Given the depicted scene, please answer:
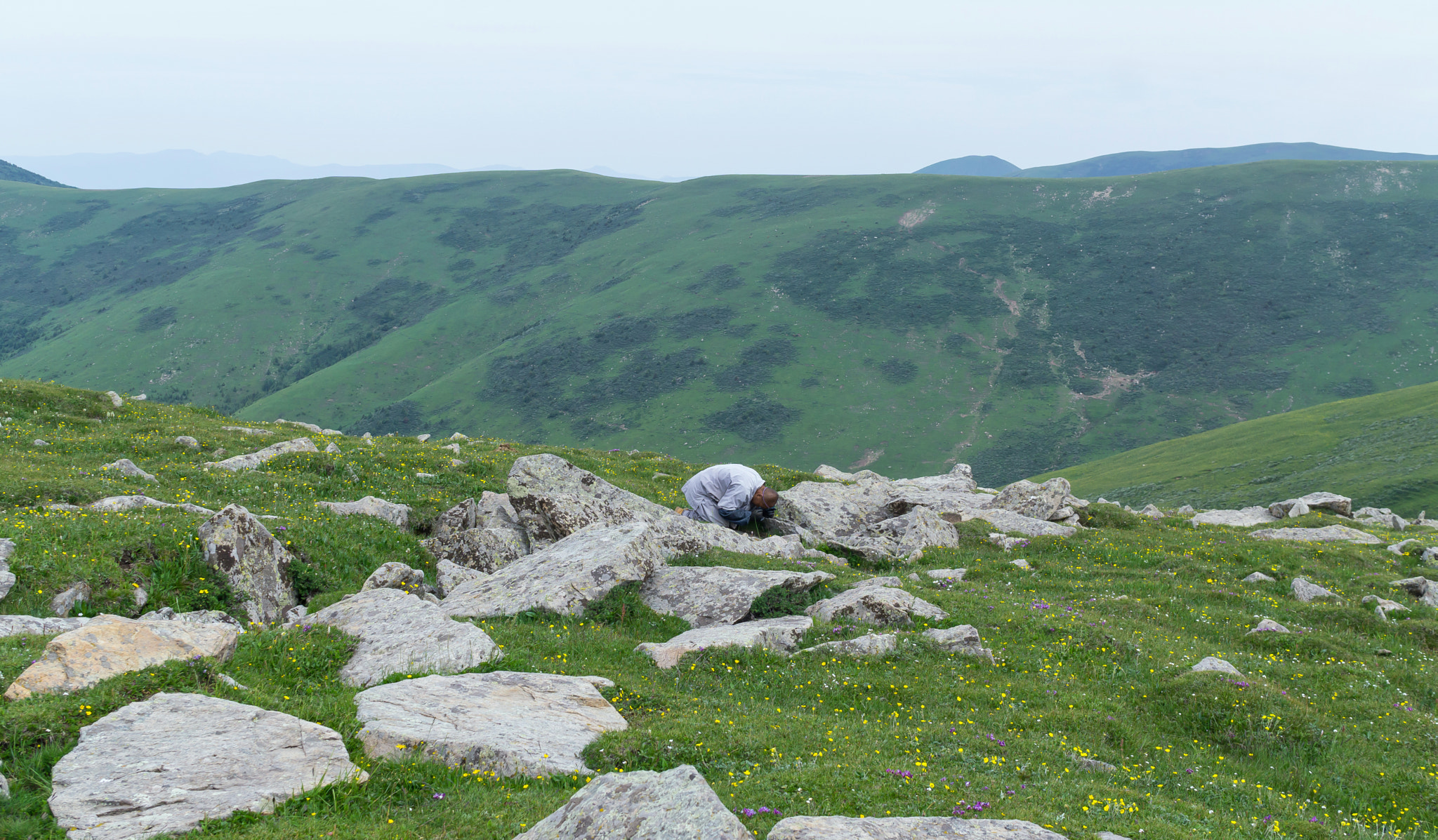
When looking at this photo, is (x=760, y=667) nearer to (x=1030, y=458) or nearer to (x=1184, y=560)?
(x=1184, y=560)

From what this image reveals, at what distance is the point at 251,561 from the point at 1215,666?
20477 mm

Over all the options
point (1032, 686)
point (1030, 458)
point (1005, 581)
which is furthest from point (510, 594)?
point (1030, 458)

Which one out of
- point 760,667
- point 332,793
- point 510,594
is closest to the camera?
point 332,793

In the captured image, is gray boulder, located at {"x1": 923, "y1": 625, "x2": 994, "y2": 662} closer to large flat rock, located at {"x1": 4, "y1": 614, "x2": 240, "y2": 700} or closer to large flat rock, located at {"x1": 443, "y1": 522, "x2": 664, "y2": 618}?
large flat rock, located at {"x1": 443, "y1": 522, "x2": 664, "y2": 618}

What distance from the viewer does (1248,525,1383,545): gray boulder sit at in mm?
30344

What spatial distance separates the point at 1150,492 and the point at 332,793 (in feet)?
321

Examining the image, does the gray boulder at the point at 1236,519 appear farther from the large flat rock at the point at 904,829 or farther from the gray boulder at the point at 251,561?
the gray boulder at the point at 251,561

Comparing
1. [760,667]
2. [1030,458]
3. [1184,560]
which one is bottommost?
[1030,458]

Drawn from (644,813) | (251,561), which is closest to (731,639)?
(644,813)

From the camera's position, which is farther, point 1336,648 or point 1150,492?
point 1150,492

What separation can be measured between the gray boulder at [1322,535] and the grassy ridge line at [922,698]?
462cm

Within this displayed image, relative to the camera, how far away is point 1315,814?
11969 millimetres

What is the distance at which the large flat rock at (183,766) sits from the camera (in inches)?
319

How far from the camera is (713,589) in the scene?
18781 mm
